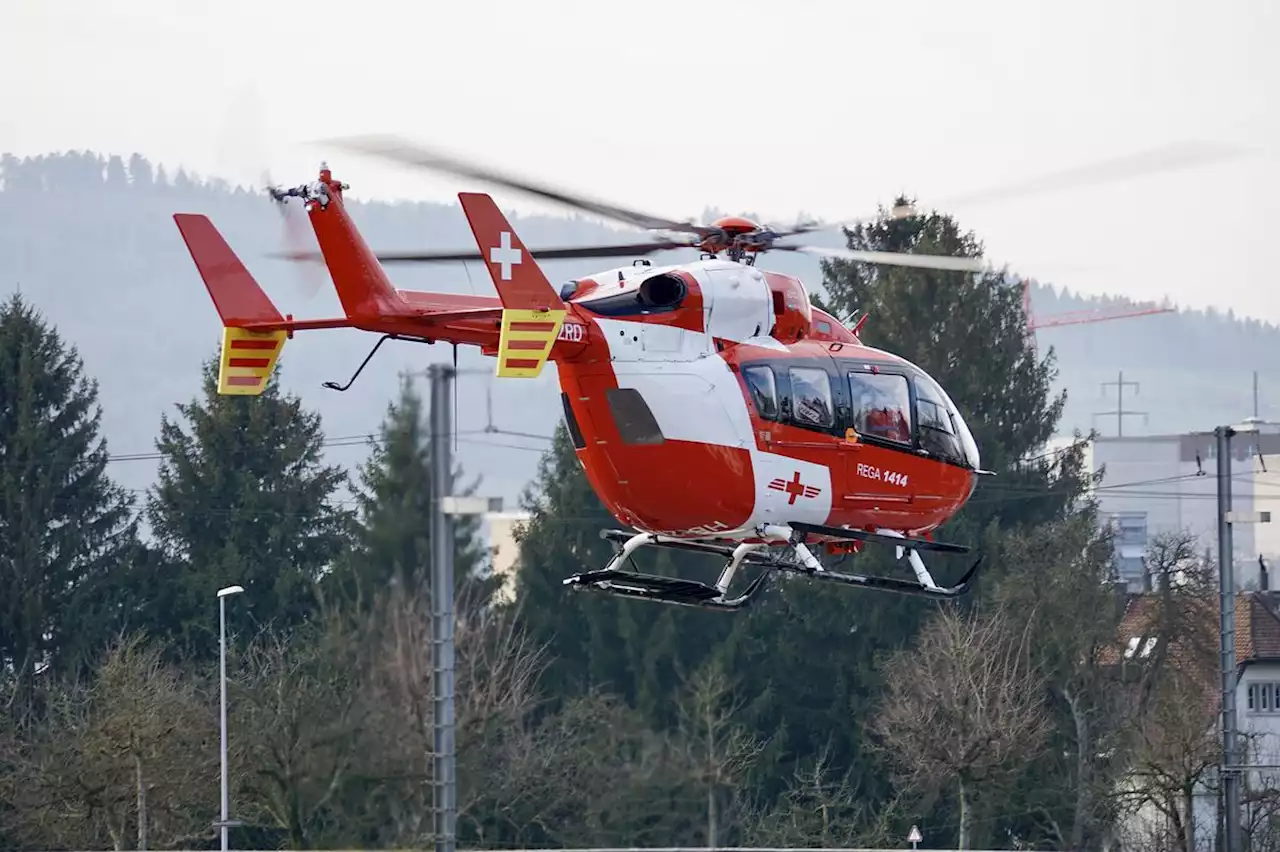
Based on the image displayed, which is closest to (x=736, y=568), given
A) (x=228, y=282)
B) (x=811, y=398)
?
(x=811, y=398)

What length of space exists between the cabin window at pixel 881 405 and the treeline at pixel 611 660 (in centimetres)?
467

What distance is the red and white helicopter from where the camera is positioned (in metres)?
22.5

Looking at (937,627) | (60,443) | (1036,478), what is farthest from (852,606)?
(60,443)

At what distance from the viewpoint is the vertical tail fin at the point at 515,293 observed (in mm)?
21781

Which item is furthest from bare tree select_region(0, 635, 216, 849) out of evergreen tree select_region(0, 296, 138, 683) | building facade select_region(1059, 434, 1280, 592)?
building facade select_region(1059, 434, 1280, 592)

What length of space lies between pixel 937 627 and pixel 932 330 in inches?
385

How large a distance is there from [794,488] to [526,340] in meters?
3.92

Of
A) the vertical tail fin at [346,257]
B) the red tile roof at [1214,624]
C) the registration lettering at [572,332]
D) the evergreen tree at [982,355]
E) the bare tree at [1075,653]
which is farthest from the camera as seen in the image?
the evergreen tree at [982,355]

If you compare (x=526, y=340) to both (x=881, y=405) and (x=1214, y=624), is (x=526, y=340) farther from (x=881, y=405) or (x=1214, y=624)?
(x=1214, y=624)

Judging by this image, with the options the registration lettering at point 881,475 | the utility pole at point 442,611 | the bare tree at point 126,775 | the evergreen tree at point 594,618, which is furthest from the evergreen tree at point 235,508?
the utility pole at point 442,611

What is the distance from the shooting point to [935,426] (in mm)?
25719

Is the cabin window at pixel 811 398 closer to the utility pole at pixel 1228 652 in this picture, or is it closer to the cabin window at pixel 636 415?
the cabin window at pixel 636 415

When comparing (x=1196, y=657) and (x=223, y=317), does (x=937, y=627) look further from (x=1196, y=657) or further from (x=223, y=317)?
(x=223, y=317)

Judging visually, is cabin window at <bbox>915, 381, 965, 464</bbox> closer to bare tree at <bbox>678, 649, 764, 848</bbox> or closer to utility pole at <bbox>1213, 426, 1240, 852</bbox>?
utility pole at <bbox>1213, 426, 1240, 852</bbox>
